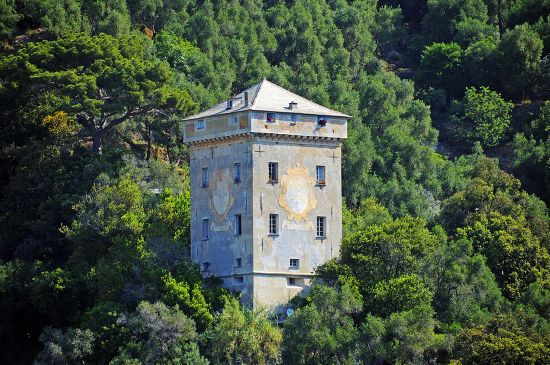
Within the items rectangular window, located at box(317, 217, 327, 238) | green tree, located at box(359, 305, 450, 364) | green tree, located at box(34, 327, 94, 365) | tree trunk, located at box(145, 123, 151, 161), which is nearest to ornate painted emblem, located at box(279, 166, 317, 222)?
rectangular window, located at box(317, 217, 327, 238)

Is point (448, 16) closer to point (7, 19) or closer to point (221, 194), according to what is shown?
point (7, 19)

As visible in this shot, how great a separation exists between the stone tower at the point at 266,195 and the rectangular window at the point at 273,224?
1.9 inches

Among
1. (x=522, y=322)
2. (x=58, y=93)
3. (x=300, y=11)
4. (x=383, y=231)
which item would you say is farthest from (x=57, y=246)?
(x=300, y=11)

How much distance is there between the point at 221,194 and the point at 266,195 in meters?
2.49

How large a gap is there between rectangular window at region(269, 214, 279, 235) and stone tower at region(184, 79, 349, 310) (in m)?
0.05

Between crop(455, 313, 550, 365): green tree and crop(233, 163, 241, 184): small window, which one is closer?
crop(455, 313, 550, 365): green tree

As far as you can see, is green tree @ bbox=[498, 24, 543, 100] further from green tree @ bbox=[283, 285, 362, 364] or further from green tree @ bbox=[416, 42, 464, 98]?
green tree @ bbox=[283, 285, 362, 364]

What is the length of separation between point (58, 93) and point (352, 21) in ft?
111

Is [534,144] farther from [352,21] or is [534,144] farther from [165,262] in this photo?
[165,262]

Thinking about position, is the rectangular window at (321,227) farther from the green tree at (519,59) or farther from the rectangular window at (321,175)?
the green tree at (519,59)

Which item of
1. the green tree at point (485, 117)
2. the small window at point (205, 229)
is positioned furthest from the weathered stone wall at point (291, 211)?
the green tree at point (485, 117)

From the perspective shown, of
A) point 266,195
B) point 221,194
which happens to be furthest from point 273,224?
point 221,194

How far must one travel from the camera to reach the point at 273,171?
322 ft

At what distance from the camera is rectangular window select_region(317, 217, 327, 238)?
98.9 m
